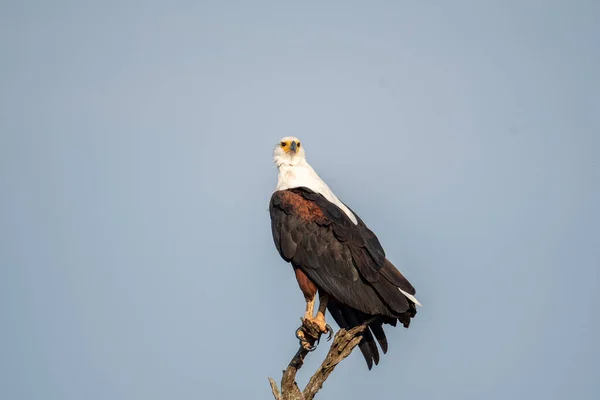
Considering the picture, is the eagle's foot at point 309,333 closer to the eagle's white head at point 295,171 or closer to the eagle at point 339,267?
the eagle at point 339,267

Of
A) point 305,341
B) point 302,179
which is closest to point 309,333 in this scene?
point 305,341

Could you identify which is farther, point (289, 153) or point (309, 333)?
point (289, 153)

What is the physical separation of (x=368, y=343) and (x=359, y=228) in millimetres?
1414

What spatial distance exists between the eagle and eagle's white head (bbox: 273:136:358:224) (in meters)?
0.24

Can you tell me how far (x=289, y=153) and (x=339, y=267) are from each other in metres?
2.11

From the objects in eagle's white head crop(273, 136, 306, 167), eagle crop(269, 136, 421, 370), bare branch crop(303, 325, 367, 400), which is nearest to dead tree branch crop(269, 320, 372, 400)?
bare branch crop(303, 325, 367, 400)

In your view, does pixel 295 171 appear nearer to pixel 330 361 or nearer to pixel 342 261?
pixel 342 261

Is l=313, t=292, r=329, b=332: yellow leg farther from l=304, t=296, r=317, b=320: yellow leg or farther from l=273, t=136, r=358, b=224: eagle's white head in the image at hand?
l=273, t=136, r=358, b=224: eagle's white head

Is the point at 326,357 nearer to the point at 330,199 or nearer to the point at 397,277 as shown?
the point at 397,277

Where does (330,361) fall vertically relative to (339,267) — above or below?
below

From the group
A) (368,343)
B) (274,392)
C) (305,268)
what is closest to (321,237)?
(305,268)

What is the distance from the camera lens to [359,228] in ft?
35.9

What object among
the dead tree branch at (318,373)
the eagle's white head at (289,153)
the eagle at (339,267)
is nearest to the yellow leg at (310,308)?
the eagle at (339,267)

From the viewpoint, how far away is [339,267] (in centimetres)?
1061
